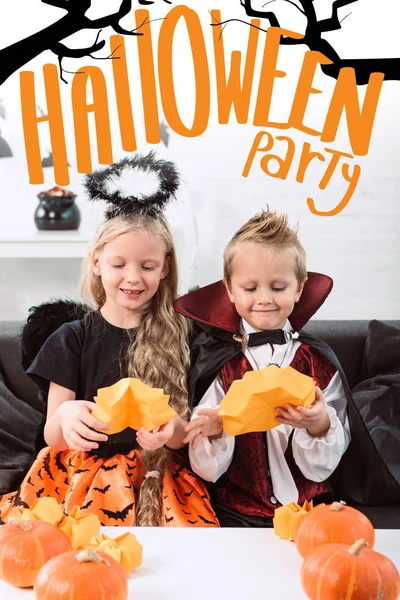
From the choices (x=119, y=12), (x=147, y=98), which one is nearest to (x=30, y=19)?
(x=119, y=12)

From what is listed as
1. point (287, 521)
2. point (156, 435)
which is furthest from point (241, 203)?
point (287, 521)

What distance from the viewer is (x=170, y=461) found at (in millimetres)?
1759

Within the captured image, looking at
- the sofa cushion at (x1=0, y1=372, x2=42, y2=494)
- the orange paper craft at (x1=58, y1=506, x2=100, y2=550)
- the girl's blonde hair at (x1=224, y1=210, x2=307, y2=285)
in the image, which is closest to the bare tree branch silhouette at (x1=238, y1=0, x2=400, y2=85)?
the girl's blonde hair at (x1=224, y1=210, x2=307, y2=285)

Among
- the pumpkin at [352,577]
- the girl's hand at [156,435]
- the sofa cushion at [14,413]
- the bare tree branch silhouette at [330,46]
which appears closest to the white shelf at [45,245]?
the sofa cushion at [14,413]

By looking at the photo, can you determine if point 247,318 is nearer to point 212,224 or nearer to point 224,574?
point 224,574

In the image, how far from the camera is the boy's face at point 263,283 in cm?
169

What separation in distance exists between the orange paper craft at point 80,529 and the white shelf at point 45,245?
160 cm

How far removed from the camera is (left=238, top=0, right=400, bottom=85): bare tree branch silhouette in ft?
7.08

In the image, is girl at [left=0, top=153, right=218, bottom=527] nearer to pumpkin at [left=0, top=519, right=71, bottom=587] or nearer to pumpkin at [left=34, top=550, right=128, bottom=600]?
pumpkin at [left=0, top=519, right=71, bottom=587]

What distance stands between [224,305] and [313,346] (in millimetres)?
229

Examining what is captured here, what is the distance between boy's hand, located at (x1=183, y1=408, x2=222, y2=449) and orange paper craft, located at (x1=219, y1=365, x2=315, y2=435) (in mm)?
89

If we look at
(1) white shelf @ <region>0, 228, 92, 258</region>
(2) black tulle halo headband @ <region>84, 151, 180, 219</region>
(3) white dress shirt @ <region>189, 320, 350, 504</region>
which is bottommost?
(3) white dress shirt @ <region>189, 320, 350, 504</region>

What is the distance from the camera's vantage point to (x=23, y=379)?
7.34 ft

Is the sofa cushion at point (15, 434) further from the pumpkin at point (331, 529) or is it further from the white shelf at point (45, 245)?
the pumpkin at point (331, 529)
